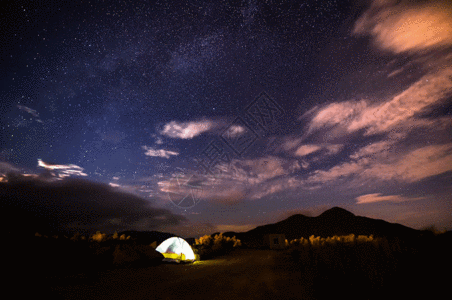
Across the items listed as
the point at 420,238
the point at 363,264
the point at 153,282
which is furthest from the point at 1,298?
the point at 420,238

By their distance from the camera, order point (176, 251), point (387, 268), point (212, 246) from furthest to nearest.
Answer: point (212, 246)
point (176, 251)
point (387, 268)

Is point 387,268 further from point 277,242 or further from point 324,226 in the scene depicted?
point 324,226

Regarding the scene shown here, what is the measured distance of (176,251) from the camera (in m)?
15.1

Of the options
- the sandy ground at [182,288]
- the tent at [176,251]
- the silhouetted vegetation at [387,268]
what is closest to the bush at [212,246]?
the tent at [176,251]

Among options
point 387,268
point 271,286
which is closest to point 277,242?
point 271,286

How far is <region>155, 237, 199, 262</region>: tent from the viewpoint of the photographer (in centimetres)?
1463

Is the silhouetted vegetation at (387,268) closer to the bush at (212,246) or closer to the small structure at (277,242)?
the bush at (212,246)

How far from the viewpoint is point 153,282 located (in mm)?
7684

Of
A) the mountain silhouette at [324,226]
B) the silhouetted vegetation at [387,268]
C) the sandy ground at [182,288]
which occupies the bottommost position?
the mountain silhouette at [324,226]

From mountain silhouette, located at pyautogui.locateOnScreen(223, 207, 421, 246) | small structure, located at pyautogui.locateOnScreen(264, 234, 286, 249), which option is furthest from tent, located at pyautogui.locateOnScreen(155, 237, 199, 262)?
mountain silhouette, located at pyautogui.locateOnScreen(223, 207, 421, 246)

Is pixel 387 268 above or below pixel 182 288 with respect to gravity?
above

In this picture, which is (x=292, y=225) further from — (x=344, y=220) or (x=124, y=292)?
(x=124, y=292)

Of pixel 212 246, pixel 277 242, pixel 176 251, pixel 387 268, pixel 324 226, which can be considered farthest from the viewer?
pixel 324 226

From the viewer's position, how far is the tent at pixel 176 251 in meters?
14.6
